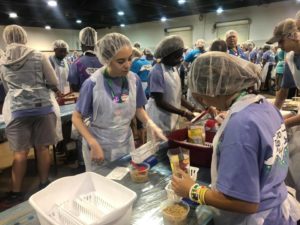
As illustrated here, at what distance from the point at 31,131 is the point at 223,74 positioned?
214 cm

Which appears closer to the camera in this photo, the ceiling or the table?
the table

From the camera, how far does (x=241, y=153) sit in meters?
0.79

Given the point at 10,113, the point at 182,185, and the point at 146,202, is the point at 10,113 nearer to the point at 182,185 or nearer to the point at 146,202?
the point at 146,202

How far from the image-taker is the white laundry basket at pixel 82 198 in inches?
38.1

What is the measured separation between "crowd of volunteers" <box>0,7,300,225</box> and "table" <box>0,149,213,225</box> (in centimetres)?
12

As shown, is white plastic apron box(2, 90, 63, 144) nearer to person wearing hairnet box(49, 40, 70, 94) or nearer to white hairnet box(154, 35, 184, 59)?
white hairnet box(154, 35, 184, 59)

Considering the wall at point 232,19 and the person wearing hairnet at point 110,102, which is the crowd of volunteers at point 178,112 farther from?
the wall at point 232,19

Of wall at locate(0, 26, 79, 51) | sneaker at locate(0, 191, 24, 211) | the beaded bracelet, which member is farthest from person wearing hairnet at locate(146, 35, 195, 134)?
wall at locate(0, 26, 79, 51)

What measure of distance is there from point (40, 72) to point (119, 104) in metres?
1.14

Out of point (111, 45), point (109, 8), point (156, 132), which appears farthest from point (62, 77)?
point (109, 8)

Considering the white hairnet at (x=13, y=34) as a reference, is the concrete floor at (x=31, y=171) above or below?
below

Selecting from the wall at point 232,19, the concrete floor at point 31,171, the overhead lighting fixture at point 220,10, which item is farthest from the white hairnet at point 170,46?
the overhead lighting fixture at point 220,10

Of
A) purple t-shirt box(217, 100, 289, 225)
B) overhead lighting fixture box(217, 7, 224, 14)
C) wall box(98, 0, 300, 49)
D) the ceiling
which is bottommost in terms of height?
purple t-shirt box(217, 100, 289, 225)

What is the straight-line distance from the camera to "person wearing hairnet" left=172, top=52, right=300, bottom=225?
0.81 meters
